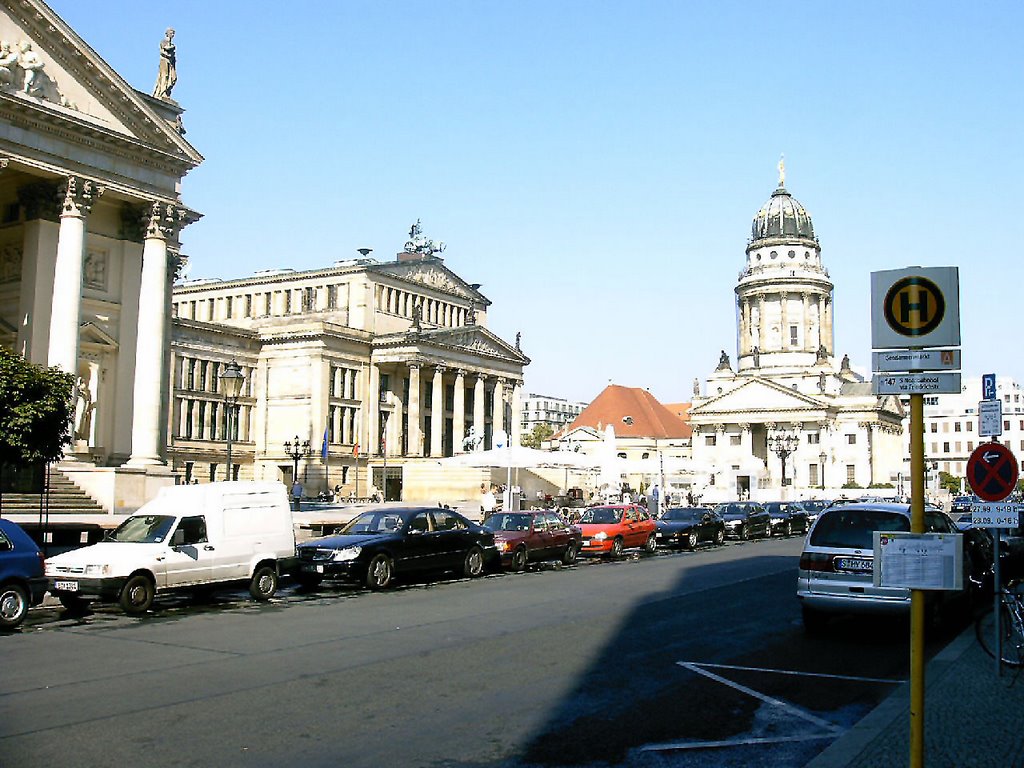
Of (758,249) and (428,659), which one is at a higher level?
(758,249)


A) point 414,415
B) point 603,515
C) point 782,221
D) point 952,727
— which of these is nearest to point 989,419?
point 952,727

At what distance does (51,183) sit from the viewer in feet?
109

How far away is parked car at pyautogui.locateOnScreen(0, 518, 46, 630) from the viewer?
47.6 feet

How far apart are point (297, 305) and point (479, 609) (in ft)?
249

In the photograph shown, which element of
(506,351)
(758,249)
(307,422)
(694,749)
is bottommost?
(694,749)

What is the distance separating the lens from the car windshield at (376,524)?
72.7 feet

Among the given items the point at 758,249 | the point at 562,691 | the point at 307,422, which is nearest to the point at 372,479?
the point at 307,422

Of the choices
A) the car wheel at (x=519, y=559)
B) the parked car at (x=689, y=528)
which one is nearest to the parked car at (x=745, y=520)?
the parked car at (x=689, y=528)

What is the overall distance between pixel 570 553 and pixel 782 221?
365ft

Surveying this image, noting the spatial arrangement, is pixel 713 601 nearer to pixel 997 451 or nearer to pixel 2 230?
pixel 997 451

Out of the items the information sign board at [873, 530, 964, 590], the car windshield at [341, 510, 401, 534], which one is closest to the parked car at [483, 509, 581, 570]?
the car windshield at [341, 510, 401, 534]

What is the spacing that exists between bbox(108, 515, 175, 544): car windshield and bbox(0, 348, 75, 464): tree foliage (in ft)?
25.2

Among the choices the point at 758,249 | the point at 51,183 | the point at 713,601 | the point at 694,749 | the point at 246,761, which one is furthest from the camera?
the point at 758,249

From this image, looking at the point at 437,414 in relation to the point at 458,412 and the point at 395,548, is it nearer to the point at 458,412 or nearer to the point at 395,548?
the point at 458,412
